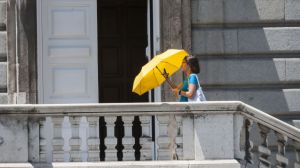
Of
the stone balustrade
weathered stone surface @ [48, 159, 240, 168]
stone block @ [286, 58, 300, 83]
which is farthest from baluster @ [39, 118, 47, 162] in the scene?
stone block @ [286, 58, 300, 83]

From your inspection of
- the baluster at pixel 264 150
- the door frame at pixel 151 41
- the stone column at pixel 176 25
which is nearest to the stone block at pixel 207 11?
the stone column at pixel 176 25

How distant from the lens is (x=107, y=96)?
11875mm

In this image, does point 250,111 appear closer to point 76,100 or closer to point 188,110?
point 188,110

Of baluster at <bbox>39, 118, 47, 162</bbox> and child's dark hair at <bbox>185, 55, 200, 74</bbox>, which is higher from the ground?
child's dark hair at <bbox>185, 55, 200, 74</bbox>

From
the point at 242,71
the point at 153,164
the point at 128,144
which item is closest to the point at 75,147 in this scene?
the point at 128,144

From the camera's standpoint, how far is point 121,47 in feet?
38.9

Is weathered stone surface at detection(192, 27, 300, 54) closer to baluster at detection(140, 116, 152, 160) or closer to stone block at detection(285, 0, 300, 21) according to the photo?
stone block at detection(285, 0, 300, 21)

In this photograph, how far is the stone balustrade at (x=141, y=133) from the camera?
7230mm

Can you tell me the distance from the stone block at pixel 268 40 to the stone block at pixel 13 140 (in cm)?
353

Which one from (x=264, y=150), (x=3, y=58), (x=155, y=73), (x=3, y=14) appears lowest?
(x=264, y=150)

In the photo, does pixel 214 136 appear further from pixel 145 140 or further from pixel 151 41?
pixel 151 41

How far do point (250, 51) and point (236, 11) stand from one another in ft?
1.89

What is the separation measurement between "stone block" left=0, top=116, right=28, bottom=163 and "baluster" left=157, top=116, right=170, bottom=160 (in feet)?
4.58

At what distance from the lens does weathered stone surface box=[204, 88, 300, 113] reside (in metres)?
9.43
